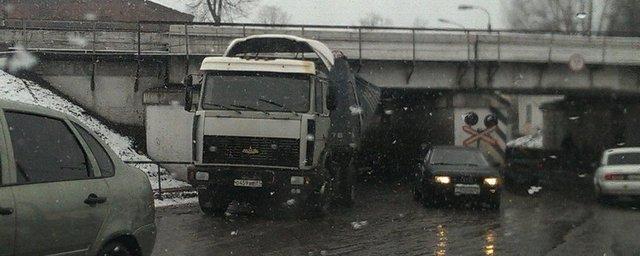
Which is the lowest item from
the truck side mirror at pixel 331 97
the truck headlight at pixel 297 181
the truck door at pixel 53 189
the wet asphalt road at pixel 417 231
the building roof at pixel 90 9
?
the wet asphalt road at pixel 417 231

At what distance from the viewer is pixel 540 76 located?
→ 30250 mm

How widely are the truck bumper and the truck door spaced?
8.68 metres

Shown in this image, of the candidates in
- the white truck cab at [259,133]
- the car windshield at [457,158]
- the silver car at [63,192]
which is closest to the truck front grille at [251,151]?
the white truck cab at [259,133]

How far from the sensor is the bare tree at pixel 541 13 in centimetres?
7428

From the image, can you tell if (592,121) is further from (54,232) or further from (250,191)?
(54,232)

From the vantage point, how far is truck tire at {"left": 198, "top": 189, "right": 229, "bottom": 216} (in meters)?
14.8

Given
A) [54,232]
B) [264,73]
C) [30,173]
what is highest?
[264,73]

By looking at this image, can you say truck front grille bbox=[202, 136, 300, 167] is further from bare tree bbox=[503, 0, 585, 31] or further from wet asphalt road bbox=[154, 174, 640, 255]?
bare tree bbox=[503, 0, 585, 31]

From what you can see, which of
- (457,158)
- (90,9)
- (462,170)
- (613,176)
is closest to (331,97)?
(462,170)

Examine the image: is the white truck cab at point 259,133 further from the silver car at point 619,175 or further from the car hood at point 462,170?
the silver car at point 619,175

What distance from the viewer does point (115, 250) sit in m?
5.73

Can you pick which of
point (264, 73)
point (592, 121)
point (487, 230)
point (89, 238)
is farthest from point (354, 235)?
point (592, 121)

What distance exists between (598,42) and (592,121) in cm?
2113

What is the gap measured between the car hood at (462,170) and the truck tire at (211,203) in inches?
188
